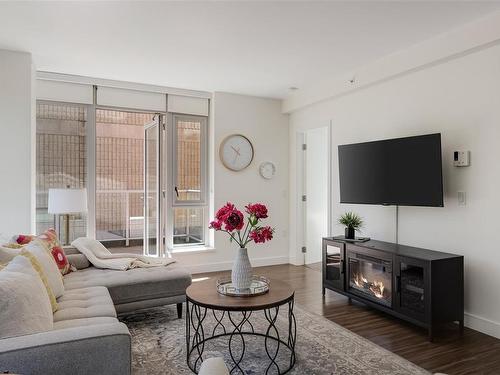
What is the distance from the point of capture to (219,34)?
11.1ft

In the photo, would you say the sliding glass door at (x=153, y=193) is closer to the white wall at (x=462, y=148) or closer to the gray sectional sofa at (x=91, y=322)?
the gray sectional sofa at (x=91, y=322)

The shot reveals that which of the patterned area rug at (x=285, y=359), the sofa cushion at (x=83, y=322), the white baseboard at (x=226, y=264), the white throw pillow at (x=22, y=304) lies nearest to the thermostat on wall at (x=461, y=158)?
the patterned area rug at (x=285, y=359)

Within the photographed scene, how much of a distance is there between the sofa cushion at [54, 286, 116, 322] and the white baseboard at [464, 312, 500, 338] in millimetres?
2983

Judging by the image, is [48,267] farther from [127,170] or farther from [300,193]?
[127,170]

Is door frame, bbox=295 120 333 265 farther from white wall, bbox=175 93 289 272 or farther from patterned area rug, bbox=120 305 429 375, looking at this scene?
patterned area rug, bbox=120 305 429 375

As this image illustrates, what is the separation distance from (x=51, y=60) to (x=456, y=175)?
171 inches

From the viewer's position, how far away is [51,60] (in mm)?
4094

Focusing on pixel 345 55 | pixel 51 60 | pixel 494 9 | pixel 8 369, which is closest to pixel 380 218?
pixel 345 55

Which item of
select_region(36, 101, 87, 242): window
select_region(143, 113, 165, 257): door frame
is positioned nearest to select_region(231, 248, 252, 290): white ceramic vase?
select_region(143, 113, 165, 257): door frame

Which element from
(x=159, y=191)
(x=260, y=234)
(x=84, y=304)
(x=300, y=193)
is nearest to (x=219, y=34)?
(x=260, y=234)

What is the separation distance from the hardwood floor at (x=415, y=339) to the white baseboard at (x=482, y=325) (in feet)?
0.18

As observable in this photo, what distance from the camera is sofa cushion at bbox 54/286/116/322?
90.0 inches

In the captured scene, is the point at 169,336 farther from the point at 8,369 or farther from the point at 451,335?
the point at 451,335

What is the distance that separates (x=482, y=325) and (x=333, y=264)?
148 centimetres
